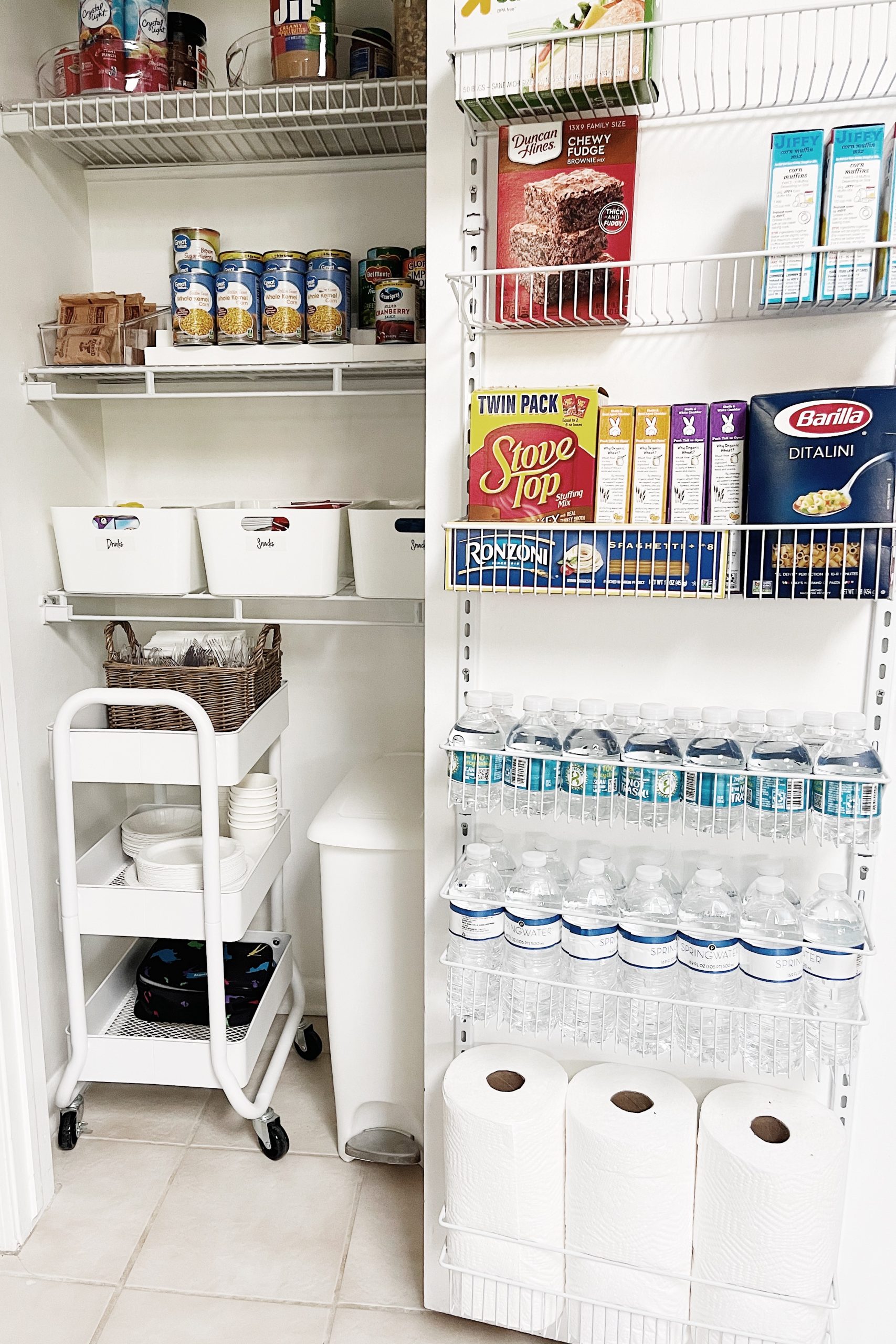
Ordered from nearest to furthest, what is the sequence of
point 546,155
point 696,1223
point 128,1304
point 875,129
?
point 875,129 < point 546,155 < point 696,1223 < point 128,1304

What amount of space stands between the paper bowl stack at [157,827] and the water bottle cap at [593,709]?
1.03m

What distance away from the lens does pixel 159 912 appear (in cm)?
183

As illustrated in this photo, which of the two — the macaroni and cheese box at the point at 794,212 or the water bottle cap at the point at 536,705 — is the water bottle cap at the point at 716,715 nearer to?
the water bottle cap at the point at 536,705

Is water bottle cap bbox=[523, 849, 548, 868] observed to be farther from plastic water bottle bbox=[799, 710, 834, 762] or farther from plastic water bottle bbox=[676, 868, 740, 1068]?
plastic water bottle bbox=[799, 710, 834, 762]

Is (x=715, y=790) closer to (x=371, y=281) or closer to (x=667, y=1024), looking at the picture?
(x=667, y=1024)

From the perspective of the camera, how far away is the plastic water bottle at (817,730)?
1.30 m

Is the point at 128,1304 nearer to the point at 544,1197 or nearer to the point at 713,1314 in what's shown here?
the point at 544,1197

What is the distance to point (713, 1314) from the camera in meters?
1.35

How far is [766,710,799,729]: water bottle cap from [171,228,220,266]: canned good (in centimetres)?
139

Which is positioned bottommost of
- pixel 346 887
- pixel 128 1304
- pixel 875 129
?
pixel 128 1304

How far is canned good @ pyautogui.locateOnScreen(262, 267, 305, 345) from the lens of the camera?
72.4 inches

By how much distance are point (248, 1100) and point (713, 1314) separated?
38.2 inches

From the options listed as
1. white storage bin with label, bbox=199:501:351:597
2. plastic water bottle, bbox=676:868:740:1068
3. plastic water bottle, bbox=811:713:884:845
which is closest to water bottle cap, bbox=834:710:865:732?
plastic water bottle, bbox=811:713:884:845

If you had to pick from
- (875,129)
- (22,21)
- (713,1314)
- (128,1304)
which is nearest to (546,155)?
(875,129)
